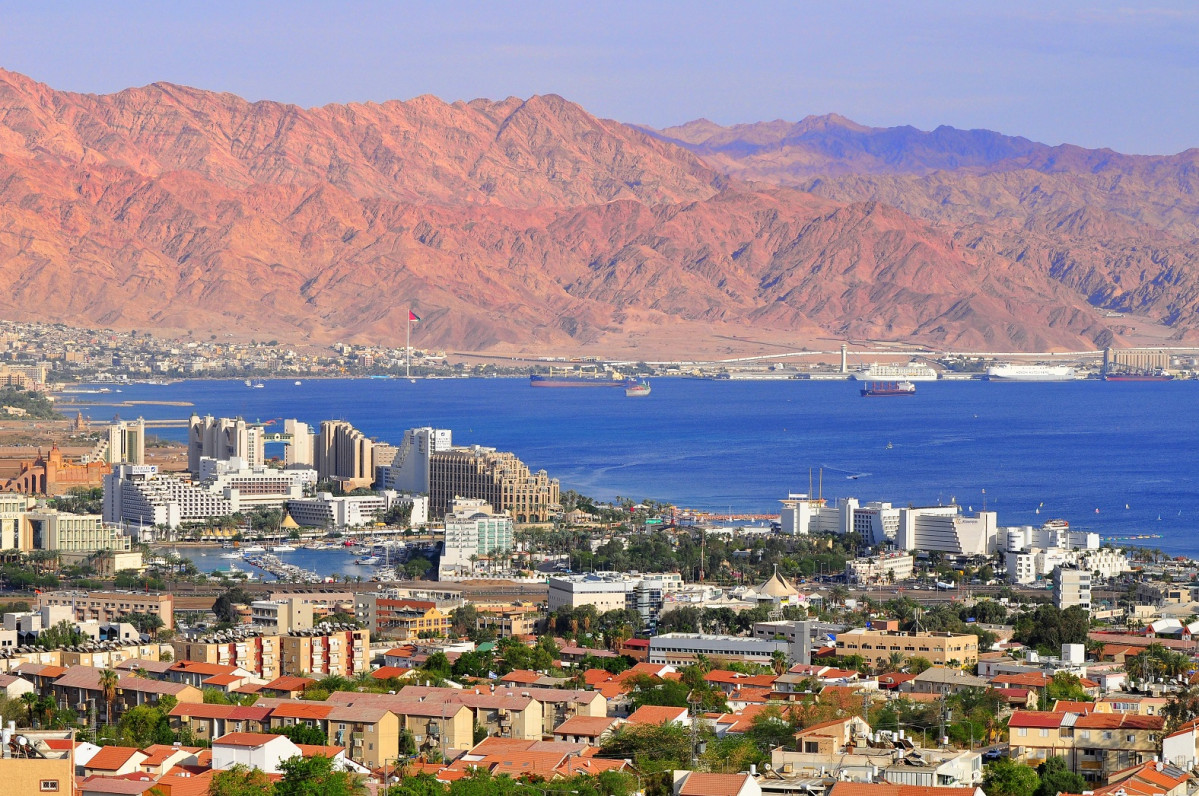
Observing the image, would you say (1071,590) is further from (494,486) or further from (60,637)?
(494,486)

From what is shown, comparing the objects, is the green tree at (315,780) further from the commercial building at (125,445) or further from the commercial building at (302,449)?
the commercial building at (125,445)

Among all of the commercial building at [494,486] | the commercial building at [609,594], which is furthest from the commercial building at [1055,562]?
the commercial building at [494,486]

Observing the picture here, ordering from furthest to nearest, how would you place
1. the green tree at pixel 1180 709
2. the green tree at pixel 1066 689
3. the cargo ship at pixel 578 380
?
the cargo ship at pixel 578 380 → the green tree at pixel 1066 689 → the green tree at pixel 1180 709

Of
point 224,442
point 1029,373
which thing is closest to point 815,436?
point 224,442

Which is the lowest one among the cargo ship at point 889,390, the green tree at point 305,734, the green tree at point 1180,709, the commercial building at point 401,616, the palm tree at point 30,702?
the commercial building at point 401,616

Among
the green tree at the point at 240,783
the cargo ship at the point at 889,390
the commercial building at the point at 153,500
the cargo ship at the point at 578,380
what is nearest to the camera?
the green tree at the point at 240,783

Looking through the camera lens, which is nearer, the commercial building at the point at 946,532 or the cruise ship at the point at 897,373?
the commercial building at the point at 946,532
